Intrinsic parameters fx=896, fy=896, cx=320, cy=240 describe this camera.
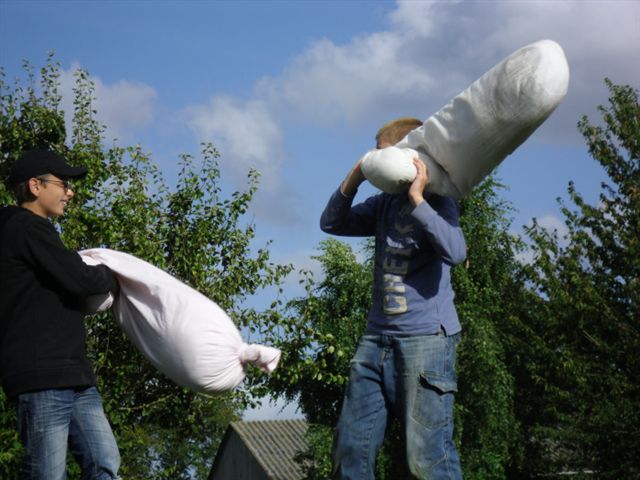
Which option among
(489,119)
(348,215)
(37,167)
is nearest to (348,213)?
(348,215)

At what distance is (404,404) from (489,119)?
133 centimetres

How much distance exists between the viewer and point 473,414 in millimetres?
22391

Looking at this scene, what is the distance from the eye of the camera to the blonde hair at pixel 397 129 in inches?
180

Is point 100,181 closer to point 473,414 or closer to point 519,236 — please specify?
point 473,414

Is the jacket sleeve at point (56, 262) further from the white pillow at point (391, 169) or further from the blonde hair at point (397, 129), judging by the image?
the blonde hair at point (397, 129)

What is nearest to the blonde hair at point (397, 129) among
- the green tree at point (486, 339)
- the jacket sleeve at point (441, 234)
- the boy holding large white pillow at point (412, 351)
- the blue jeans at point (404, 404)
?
the boy holding large white pillow at point (412, 351)

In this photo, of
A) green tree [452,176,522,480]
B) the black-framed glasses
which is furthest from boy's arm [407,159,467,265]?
green tree [452,176,522,480]

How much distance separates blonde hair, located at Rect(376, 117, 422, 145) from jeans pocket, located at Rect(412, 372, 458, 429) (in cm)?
125

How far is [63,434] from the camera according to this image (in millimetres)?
3885

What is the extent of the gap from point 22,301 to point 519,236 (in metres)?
24.5

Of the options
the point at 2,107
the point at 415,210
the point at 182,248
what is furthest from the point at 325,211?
the point at 2,107

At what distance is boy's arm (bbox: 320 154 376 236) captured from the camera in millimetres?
4559

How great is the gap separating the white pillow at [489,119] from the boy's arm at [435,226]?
0.23 feet

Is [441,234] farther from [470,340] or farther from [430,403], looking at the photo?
[470,340]
